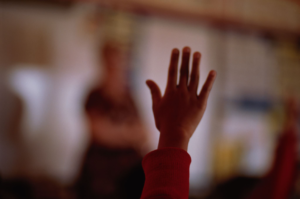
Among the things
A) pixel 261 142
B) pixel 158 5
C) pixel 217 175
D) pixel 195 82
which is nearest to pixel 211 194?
pixel 217 175

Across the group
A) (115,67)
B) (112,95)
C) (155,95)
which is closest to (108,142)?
(112,95)

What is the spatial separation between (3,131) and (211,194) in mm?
1341

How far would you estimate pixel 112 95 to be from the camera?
1373 mm

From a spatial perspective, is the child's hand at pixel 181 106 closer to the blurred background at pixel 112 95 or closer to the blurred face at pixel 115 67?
the blurred background at pixel 112 95

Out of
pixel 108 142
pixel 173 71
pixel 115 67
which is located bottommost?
pixel 108 142

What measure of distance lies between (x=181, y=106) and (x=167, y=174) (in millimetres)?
103

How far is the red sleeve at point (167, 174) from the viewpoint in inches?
11.7

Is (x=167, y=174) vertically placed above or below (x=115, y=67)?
below

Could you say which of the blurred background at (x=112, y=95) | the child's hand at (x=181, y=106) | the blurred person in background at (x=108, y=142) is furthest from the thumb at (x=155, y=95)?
the blurred person in background at (x=108, y=142)

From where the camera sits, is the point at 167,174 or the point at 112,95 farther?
the point at 112,95

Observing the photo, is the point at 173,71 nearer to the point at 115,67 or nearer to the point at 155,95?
the point at 155,95

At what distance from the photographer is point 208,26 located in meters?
1.70

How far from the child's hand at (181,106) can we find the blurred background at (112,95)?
2.16 ft

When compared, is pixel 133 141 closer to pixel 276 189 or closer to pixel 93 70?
pixel 93 70
